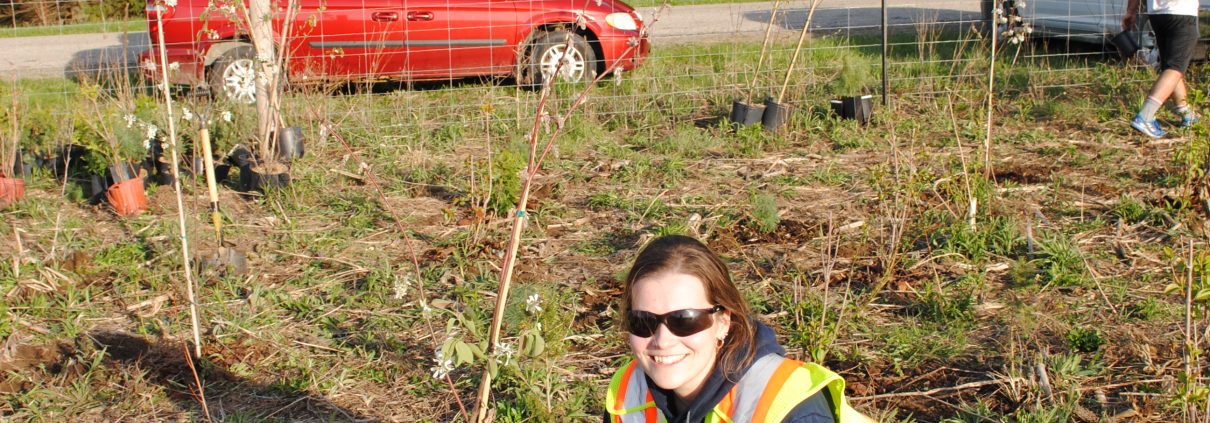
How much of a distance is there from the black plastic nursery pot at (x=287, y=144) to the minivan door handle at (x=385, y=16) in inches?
87.2

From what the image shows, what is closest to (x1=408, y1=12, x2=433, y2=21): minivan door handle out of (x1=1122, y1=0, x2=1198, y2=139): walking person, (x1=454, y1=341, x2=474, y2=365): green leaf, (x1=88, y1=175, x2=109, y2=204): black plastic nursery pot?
(x1=88, y1=175, x2=109, y2=204): black plastic nursery pot

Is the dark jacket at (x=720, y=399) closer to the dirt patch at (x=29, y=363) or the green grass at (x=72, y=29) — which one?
the dirt patch at (x=29, y=363)

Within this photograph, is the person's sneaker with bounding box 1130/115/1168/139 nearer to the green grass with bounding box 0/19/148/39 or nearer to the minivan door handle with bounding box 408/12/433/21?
the minivan door handle with bounding box 408/12/433/21

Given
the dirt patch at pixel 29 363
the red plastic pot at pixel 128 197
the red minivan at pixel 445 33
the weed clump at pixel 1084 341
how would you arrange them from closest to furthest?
the weed clump at pixel 1084 341 < the dirt patch at pixel 29 363 < the red plastic pot at pixel 128 197 < the red minivan at pixel 445 33

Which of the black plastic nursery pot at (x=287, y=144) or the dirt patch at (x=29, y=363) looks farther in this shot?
the black plastic nursery pot at (x=287, y=144)

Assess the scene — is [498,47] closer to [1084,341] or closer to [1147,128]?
[1147,128]

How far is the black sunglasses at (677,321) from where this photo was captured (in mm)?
2312

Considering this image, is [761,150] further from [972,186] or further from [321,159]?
[321,159]

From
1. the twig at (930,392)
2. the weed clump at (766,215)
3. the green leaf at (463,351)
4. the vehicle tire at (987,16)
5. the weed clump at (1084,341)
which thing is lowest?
the twig at (930,392)

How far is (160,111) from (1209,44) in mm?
7545

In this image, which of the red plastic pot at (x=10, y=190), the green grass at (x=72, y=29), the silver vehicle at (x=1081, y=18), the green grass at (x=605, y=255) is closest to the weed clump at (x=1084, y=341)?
the green grass at (x=605, y=255)

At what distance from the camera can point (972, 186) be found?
5148 millimetres

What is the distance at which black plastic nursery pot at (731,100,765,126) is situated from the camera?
Result: 23.2 feet

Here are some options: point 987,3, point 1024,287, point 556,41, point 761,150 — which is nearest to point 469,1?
point 556,41
